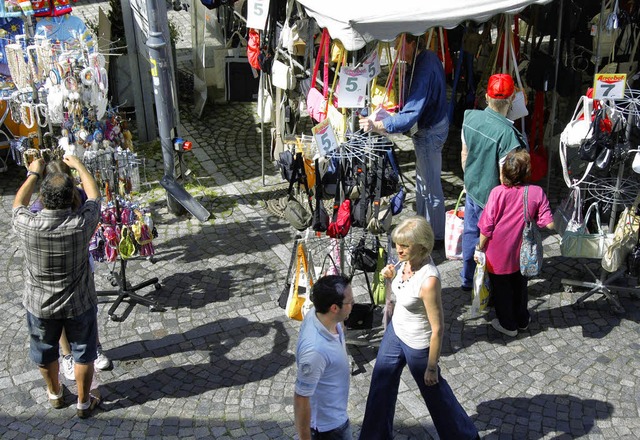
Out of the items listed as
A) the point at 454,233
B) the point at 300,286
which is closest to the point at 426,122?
the point at 454,233

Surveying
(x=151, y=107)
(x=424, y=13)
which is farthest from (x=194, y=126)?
(x=424, y=13)

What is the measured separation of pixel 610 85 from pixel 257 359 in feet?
10.9

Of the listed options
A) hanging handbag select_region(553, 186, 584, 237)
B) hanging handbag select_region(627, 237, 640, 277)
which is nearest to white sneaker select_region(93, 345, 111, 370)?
hanging handbag select_region(553, 186, 584, 237)

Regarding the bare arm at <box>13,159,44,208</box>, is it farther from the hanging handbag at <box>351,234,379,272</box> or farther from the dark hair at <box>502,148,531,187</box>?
the dark hair at <box>502,148,531,187</box>

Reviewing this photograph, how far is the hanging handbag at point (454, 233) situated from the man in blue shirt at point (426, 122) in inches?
23.8

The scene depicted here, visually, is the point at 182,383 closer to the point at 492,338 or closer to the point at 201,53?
the point at 492,338

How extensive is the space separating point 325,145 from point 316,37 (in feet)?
9.27

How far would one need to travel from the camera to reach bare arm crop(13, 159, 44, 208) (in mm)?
5115

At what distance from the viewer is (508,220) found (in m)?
5.86

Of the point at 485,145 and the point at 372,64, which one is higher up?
the point at 372,64

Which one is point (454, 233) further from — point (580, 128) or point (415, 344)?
point (415, 344)

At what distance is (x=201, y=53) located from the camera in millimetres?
10188

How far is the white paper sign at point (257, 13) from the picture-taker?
776 cm

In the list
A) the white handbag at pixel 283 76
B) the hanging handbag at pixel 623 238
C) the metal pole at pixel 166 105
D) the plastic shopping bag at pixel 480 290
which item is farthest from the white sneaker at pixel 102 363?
the hanging handbag at pixel 623 238
